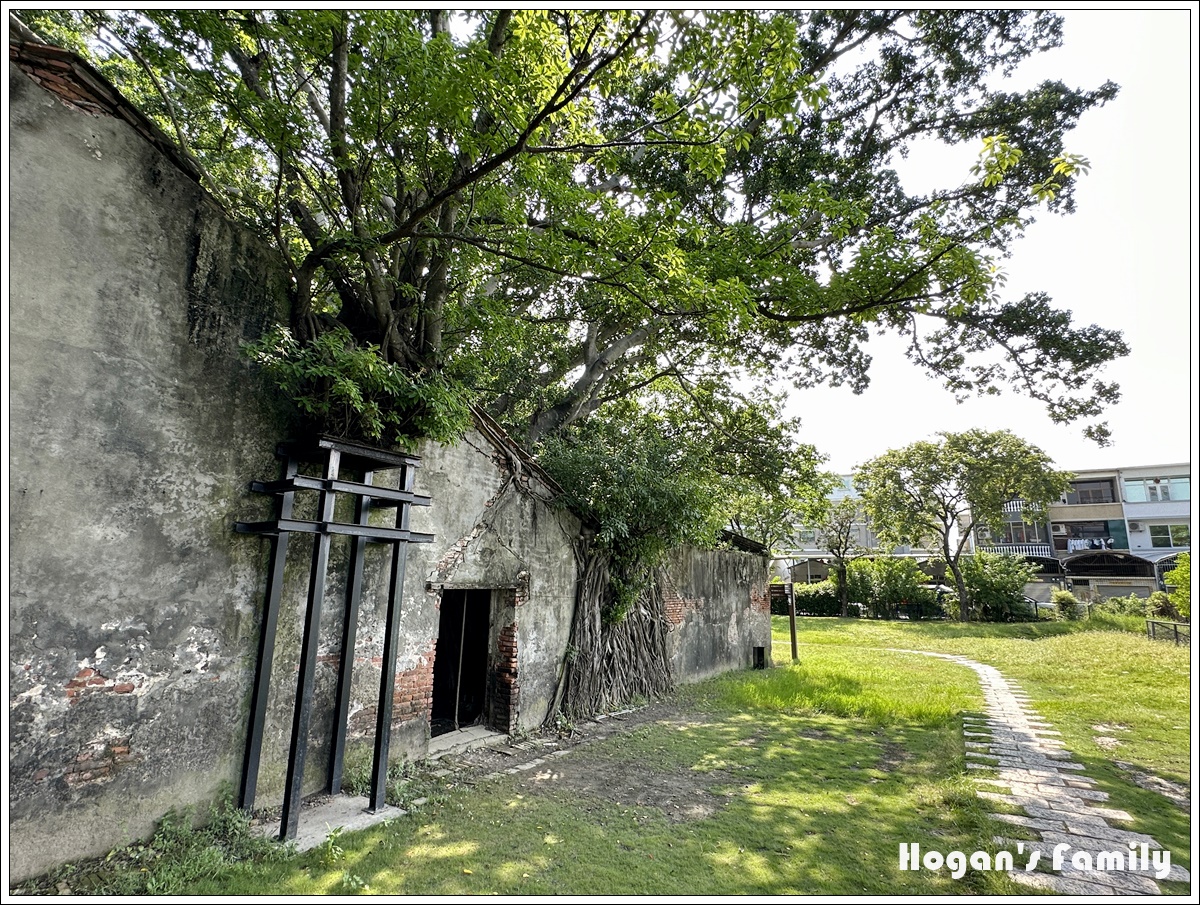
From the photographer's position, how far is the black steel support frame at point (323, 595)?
430 centimetres

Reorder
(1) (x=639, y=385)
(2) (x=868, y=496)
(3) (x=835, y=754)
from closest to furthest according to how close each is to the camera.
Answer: (3) (x=835, y=754) < (1) (x=639, y=385) < (2) (x=868, y=496)

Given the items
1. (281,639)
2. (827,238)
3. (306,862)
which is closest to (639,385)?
(827,238)

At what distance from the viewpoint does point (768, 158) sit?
8.98 m

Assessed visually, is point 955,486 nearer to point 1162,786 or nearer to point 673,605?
point 673,605

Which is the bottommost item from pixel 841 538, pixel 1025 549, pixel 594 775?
pixel 594 775

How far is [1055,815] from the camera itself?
4719 mm

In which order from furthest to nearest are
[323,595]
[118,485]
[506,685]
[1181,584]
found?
[1181,584] < [506,685] < [323,595] < [118,485]

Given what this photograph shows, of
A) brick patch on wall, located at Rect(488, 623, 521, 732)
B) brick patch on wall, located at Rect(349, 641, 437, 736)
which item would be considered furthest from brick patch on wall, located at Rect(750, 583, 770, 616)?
brick patch on wall, located at Rect(349, 641, 437, 736)

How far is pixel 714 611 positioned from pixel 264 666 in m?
9.05

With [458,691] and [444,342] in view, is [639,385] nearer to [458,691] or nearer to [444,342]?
[444,342]

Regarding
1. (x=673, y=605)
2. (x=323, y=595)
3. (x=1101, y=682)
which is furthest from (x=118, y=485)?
(x=1101, y=682)

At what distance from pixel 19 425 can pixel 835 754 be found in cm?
800

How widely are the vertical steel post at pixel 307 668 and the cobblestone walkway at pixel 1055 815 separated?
4986mm

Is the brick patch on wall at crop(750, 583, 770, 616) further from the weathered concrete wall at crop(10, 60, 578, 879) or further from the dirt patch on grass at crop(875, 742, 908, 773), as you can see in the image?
the weathered concrete wall at crop(10, 60, 578, 879)
